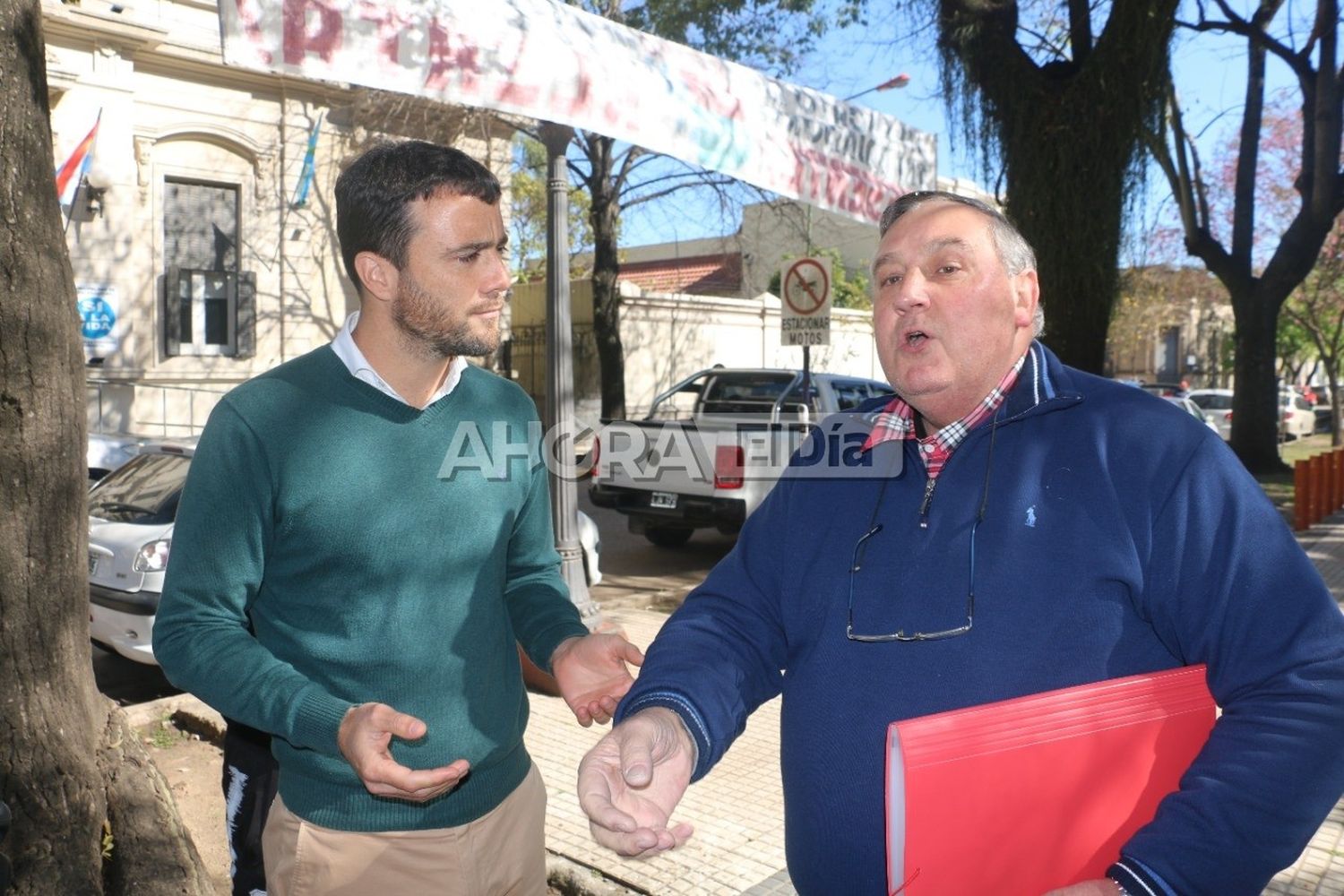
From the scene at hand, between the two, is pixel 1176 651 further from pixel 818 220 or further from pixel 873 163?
pixel 818 220

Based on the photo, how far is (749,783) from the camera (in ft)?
17.4

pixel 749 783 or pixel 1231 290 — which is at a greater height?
pixel 1231 290

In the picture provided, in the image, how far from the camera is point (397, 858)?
2.25m

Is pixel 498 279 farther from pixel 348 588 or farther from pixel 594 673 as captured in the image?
pixel 594 673

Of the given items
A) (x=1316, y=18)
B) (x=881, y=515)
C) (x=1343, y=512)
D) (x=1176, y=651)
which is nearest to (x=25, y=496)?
(x=881, y=515)

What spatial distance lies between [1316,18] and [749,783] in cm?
1725

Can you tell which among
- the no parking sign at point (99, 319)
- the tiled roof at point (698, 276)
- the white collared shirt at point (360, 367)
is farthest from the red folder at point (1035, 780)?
the tiled roof at point (698, 276)

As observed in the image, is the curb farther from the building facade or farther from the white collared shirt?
the building facade

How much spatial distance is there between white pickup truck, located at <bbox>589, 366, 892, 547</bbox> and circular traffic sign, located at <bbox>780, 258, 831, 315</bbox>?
2.71ft

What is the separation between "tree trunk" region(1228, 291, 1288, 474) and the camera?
19.4 metres

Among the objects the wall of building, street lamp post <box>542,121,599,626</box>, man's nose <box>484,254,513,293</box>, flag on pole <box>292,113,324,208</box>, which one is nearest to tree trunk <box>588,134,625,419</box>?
the wall of building

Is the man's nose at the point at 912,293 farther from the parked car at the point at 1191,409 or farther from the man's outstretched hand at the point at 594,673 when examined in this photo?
the man's outstretched hand at the point at 594,673

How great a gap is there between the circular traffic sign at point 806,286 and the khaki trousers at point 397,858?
7654mm

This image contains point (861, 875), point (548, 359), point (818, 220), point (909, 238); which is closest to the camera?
point (861, 875)
